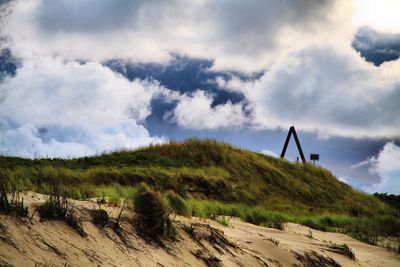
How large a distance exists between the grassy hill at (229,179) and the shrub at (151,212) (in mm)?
7020

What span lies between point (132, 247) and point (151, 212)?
905mm

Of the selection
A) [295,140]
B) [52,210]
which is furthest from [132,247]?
[295,140]

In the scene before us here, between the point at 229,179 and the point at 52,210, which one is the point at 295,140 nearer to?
the point at 229,179

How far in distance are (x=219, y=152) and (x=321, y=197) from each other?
5.56 m

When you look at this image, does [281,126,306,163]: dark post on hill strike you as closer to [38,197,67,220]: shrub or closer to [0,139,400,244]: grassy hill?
[0,139,400,244]: grassy hill

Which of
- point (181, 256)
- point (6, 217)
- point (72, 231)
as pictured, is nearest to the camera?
point (6, 217)

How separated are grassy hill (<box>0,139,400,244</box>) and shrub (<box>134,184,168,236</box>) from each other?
23.0 ft

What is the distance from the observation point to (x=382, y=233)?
1591cm

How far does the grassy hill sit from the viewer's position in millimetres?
16750

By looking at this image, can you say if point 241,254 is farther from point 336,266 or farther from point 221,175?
point 221,175

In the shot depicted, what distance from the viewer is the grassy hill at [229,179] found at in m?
16.8

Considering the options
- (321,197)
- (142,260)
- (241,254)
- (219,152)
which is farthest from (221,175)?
(142,260)

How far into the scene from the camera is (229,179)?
20969 mm

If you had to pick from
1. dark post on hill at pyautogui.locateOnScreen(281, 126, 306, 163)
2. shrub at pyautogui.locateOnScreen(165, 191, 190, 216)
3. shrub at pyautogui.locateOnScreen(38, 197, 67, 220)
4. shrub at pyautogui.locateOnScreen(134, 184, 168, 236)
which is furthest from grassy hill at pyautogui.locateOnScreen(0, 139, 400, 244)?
shrub at pyautogui.locateOnScreen(38, 197, 67, 220)
